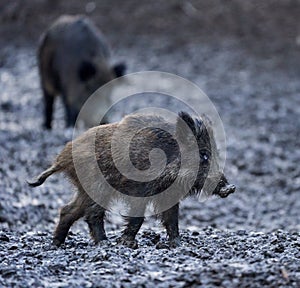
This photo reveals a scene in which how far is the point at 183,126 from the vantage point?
5418mm

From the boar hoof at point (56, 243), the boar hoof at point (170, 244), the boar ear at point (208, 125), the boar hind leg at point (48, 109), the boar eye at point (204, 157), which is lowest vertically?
the boar hind leg at point (48, 109)

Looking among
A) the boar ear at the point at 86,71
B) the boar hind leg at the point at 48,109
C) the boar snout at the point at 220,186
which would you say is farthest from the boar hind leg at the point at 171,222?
the boar hind leg at the point at 48,109

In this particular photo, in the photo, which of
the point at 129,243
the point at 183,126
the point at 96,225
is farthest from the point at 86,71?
the point at 129,243

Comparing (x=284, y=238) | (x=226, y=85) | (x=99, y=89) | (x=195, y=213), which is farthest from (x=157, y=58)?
(x=284, y=238)

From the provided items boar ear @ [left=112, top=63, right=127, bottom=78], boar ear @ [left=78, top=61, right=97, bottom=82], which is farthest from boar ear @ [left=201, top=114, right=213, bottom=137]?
boar ear @ [left=112, top=63, right=127, bottom=78]

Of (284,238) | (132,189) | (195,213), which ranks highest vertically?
(132,189)

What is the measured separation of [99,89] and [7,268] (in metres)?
8.68

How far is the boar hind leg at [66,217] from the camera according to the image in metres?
5.61

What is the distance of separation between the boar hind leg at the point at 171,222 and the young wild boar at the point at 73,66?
7.68m

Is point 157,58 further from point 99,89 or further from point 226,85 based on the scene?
point 99,89

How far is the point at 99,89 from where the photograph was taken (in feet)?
43.4

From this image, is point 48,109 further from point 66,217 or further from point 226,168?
point 66,217

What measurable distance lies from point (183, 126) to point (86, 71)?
311 inches

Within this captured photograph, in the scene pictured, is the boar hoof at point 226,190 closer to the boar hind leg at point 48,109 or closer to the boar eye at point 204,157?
the boar eye at point 204,157
